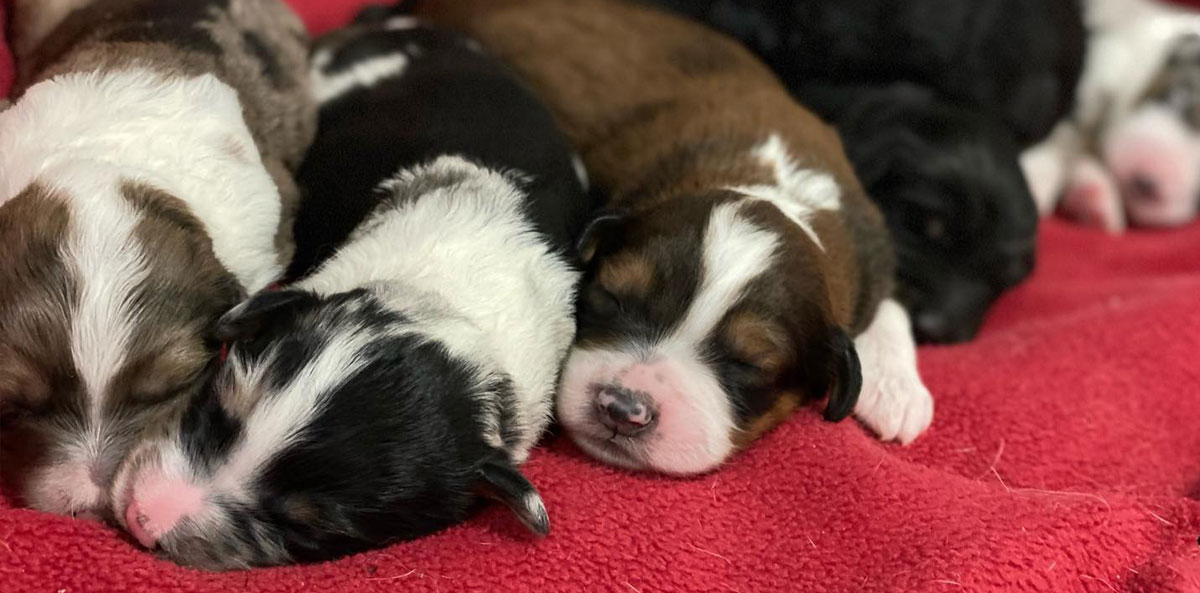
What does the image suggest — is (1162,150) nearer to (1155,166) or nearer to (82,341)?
(1155,166)

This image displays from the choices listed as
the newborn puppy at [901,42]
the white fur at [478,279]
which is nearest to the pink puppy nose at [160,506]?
the white fur at [478,279]

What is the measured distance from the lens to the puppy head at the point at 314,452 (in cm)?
190

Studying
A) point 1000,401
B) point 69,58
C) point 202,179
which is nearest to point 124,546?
point 202,179

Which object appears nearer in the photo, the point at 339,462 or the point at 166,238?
the point at 339,462

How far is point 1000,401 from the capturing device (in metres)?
2.78

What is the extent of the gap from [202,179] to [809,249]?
4.95 feet

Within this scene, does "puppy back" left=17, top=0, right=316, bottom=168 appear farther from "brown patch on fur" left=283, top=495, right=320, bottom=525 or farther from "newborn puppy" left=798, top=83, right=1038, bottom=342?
"newborn puppy" left=798, top=83, right=1038, bottom=342

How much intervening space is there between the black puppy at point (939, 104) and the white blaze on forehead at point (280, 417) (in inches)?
83.2

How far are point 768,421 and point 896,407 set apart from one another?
1.33 feet

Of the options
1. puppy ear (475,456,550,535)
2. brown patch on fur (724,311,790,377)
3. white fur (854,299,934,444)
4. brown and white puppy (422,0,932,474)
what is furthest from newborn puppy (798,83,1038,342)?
puppy ear (475,456,550,535)

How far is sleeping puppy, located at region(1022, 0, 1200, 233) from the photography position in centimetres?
454

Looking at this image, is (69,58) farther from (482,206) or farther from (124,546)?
(124,546)

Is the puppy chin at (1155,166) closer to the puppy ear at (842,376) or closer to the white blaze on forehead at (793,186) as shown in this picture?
the white blaze on forehead at (793,186)

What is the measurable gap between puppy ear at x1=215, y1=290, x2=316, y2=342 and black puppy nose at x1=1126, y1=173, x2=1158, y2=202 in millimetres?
3963
